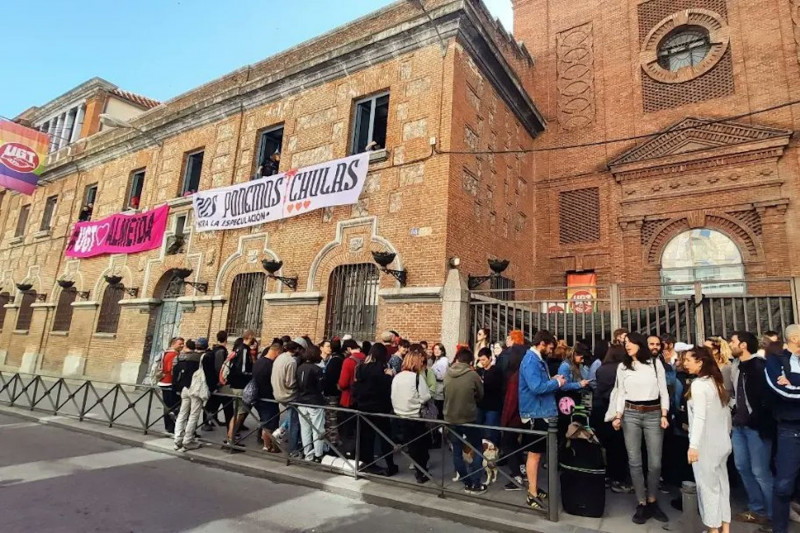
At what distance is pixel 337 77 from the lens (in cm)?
1262

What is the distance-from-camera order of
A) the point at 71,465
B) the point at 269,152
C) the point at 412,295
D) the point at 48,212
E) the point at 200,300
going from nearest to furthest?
1. the point at 71,465
2. the point at 412,295
3. the point at 200,300
4. the point at 269,152
5. the point at 48,212

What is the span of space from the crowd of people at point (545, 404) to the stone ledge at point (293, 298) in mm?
3025

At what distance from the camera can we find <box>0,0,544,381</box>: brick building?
34.4 ft

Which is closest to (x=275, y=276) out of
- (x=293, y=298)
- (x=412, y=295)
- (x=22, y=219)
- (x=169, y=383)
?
(x=293, y=298)

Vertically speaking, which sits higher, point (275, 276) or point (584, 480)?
point (275, 276)

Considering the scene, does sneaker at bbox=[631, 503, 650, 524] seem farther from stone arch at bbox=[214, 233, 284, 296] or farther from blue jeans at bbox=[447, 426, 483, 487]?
stone arch at bbox=[214, 233, 284, 296]

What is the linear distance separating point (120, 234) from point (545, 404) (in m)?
16.6

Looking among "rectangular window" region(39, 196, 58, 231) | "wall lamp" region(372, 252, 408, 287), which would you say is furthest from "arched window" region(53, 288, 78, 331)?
"wall lamp" region(372, 252, 408, 287)

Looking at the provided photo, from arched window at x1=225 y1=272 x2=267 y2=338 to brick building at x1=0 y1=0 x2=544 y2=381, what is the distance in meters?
0.05

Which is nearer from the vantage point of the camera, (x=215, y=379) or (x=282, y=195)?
(x=215, y=379)

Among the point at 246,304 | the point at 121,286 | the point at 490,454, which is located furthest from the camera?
the point at 121,286

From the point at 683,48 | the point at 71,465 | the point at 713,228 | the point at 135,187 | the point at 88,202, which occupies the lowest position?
the point at 71,465

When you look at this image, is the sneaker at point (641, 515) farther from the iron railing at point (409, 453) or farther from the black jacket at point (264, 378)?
the black jacket at point (264, 378)

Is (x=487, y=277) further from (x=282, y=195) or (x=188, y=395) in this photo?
(x=188, y=395)
